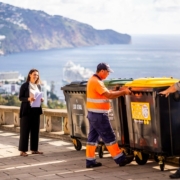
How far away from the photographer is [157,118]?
930 cm

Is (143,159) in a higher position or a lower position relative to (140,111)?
lower

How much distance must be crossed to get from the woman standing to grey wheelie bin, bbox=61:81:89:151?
563 mm

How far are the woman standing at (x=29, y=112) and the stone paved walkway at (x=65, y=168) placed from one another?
26 cm

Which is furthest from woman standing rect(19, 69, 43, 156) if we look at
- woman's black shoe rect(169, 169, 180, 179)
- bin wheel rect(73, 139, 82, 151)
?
woman's black shoe rect(169, 169, 180, 179)

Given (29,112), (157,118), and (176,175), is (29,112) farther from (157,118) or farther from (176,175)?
(176,175)

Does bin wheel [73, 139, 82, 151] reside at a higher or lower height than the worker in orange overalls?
lower

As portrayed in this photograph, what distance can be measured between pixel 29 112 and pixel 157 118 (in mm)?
3194

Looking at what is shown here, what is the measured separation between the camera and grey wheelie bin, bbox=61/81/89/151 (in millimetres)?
11672

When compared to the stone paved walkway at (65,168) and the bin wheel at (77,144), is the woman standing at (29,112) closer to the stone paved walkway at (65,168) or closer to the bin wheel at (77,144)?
the stone paved walkway at (65,168)

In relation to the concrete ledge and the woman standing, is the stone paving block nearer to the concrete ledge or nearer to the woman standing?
the woman standing

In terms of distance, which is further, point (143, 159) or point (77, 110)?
point (77, 110)

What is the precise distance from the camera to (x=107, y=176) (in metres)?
9.22

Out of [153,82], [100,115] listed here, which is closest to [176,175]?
[153,82]

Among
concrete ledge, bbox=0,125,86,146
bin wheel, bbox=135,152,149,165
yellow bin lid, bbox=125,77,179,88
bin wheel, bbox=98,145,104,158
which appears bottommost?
bin wheel, bbox=135,152,149,165
